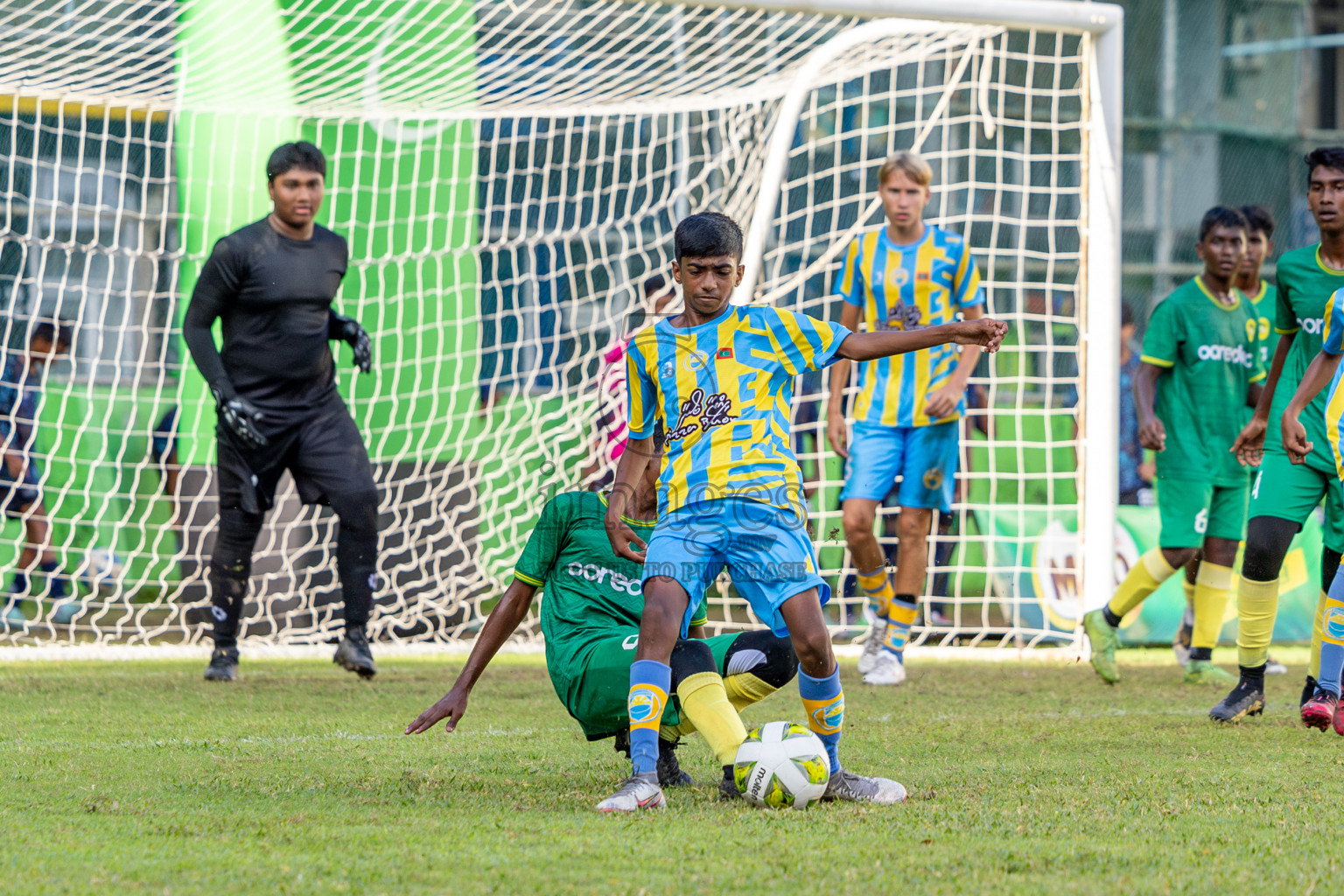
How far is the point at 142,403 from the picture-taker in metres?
8.76

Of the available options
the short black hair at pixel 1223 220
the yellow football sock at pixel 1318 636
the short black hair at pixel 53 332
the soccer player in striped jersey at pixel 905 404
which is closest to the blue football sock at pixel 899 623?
the soccer player in striped jersey at pixel 905 404

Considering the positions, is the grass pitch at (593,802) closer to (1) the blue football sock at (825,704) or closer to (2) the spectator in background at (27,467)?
(1) the blue football sock at (825,704)

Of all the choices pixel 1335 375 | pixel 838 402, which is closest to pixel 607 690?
pixel 1335 375

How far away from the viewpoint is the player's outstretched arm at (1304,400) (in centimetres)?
496

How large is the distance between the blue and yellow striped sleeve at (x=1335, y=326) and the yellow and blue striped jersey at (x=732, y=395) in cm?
211

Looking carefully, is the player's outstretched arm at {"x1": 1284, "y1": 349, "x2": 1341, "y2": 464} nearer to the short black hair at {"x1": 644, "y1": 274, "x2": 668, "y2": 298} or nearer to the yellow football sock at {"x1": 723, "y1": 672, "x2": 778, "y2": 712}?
the yellow football sock at {"x1": 723, "y1": 672, "x2": 778, "y2": 712}

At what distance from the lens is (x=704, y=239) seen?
3.63 meters

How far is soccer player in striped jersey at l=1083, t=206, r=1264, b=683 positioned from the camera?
6.72 metres

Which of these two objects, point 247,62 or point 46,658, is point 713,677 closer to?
point 46,658

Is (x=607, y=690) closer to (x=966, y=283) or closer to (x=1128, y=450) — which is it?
(x=966, y=283)

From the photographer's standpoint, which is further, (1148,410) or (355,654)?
(1148,410)

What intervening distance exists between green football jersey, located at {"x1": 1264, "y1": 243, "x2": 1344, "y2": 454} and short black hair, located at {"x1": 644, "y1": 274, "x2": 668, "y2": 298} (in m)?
3.34

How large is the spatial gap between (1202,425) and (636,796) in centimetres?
434

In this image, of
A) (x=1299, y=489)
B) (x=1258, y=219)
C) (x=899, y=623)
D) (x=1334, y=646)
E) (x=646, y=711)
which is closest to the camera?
(x=646, y=711)
